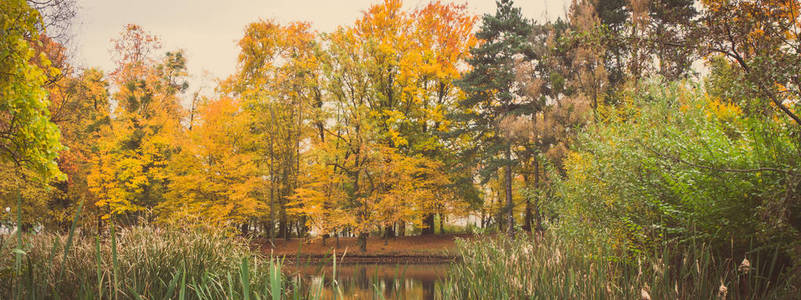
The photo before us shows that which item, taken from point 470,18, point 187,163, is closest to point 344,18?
point 470,18

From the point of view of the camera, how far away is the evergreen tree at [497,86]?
20.4 meters

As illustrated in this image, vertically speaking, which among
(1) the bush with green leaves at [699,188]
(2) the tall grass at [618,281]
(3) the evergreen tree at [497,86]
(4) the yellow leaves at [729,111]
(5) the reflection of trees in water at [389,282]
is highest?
(3) the evergreen tree at [497,86]

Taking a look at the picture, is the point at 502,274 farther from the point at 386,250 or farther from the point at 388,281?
the point at 386,250

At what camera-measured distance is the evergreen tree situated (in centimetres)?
2036

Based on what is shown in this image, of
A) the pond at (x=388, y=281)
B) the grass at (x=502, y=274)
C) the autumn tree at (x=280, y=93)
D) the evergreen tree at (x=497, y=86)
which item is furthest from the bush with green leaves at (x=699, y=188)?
the autumn tree at (x=280, y=93)

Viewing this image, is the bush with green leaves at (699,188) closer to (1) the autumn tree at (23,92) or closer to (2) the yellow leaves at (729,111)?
(2) the yellow leaves at (729,111)

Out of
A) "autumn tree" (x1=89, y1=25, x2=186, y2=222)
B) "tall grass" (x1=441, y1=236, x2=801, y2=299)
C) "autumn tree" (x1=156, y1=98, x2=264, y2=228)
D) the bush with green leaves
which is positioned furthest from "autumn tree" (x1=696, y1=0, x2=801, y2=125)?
"autumn tree" (x1=89, y1=25, x2=186, y2=222)

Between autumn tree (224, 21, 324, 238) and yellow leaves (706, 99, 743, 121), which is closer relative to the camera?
yellow leaves (706, 99, 743, 121)

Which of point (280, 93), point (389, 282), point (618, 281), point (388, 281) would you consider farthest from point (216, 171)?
point (618, 281)

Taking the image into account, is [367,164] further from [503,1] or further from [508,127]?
[503,1]

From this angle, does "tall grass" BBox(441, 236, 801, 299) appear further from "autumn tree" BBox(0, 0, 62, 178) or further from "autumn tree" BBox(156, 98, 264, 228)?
"autumn tree" BBox(156, 98, 264, 228)

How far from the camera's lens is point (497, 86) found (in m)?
20.3

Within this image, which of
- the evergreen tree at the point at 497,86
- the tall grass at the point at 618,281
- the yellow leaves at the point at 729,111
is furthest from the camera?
the evergreen tree at the point at 497,86

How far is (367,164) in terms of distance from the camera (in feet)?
67.2
